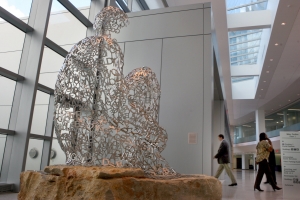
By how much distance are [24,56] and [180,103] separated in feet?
9.81

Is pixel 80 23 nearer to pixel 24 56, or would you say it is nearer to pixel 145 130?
pixel 24 56

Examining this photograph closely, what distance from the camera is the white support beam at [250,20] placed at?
29.9ft

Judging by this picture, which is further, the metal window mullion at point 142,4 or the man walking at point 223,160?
the metal window mullion at point 142,4

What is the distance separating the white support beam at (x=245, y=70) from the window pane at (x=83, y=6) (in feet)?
30.2

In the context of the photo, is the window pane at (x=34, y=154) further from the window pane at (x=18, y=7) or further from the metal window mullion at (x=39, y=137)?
the window pane at (x=18, y=7)

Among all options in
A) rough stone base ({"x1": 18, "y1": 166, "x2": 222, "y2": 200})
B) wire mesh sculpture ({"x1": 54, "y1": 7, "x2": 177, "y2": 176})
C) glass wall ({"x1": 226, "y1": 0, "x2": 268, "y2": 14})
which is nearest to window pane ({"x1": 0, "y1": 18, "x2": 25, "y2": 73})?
wire mesh sculpture ({"x1": 54, "y1": 7, "x2": 177, "y2": 176})

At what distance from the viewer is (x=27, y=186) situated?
2.44 metres

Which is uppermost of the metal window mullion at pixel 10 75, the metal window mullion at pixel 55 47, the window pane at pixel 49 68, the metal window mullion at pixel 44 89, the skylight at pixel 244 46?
the skylight at pixel 244 46

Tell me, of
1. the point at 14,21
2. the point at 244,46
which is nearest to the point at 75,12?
the point at 14,21

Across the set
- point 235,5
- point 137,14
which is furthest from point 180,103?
point 235,5

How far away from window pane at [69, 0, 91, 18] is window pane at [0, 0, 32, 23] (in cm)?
135

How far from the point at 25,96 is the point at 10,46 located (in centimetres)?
91

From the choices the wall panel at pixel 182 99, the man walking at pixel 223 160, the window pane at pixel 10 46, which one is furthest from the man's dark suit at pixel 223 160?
the window pane at pixel 10 46

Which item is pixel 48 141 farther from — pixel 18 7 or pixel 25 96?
pixel 18 7
